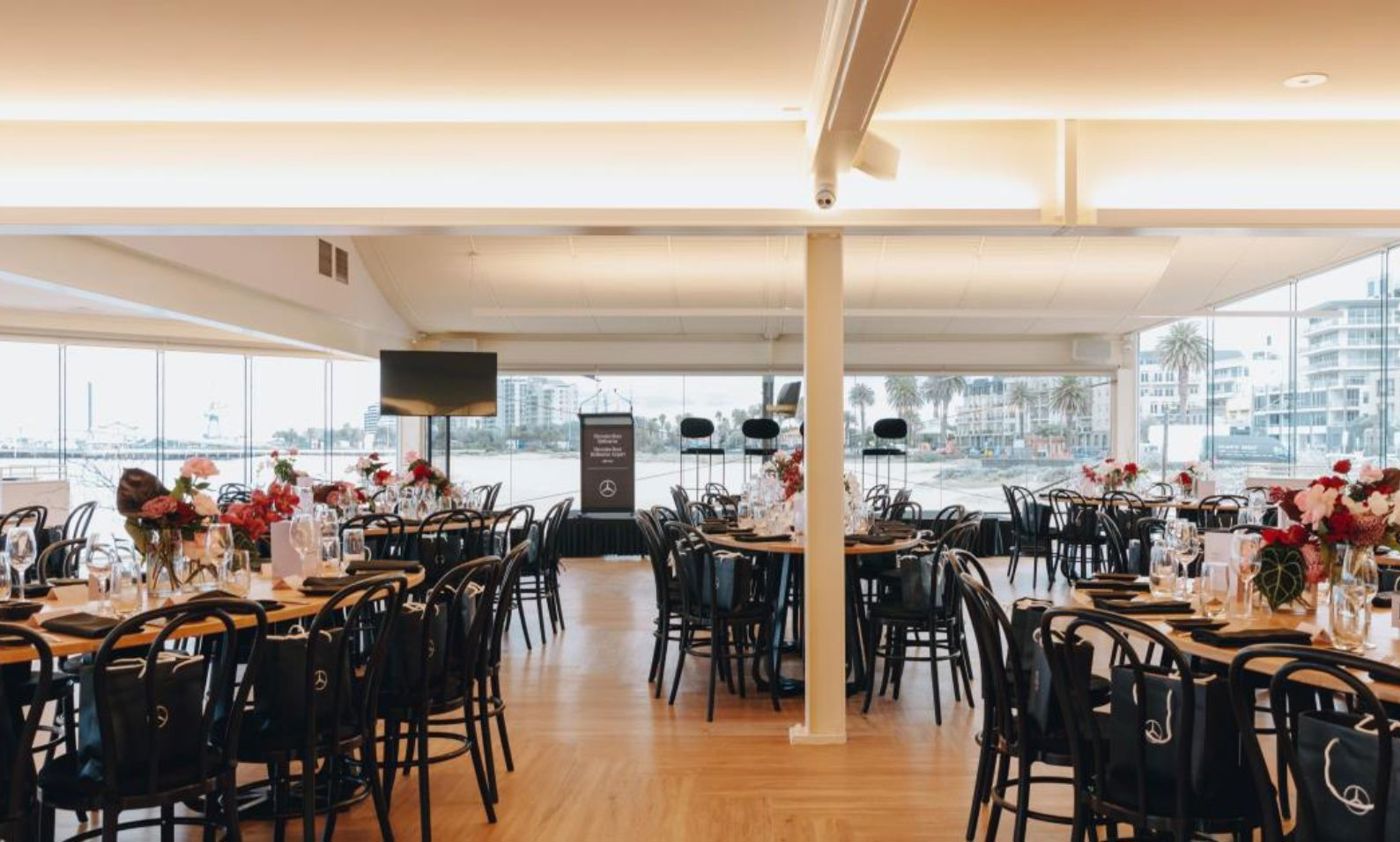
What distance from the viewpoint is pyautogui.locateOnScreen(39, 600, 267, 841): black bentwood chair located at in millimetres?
2740

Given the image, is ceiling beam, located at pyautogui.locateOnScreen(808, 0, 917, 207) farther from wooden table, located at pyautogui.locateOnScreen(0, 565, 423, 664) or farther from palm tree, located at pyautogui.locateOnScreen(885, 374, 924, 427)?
palm tree, located at pyautogui.locateOnScreen(885, 374, 924, 427)

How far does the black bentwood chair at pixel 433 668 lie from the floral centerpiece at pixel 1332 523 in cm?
283

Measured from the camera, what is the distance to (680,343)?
12.8 m

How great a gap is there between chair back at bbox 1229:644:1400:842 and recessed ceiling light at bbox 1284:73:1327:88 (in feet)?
9.77

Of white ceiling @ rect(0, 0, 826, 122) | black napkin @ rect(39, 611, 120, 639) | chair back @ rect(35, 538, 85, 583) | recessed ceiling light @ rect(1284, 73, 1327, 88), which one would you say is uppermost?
white ceiling @ rect(0, 0, 826, 122)

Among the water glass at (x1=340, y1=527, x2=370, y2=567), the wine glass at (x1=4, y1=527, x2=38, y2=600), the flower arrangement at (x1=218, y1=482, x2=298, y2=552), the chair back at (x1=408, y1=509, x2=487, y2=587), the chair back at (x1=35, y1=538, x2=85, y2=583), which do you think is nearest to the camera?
the wine glass at (x1=4, y1=527, x2=38, y2=600)

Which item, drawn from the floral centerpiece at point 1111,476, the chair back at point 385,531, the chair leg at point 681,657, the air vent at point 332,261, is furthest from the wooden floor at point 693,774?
the floral centerpiece at point 1111,476

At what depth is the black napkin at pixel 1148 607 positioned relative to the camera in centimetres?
347

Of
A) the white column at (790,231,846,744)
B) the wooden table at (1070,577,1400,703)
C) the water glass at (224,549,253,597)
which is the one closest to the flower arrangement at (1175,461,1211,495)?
the white column at (790,231,846,744)

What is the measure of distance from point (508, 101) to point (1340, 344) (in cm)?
893

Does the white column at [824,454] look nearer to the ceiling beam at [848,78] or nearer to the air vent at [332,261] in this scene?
the ceiling beam at [848,78]

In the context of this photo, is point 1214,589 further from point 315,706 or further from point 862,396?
point 862,396

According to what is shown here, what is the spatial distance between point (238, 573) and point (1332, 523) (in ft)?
12.7

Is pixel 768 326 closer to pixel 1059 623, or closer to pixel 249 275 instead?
pixel 249 275
